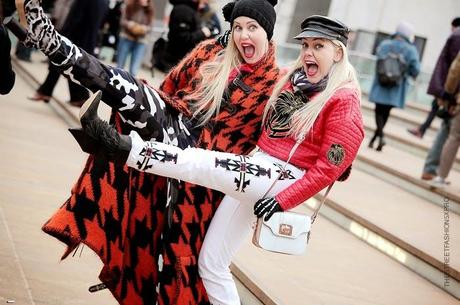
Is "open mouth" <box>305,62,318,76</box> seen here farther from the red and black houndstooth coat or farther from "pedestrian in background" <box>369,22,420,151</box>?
"pedestrian in background" <box>369,22,420,151</box>

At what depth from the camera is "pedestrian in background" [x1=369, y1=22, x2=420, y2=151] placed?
1099 cm

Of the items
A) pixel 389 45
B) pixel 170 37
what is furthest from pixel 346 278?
pixel 389 45

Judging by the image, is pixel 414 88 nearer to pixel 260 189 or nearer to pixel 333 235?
pixel 333 235

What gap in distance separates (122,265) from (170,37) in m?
5.33

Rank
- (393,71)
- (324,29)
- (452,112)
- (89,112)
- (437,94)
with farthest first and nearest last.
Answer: (393,71) → (437,94) → (452,112) → (324,29) → (89,112)

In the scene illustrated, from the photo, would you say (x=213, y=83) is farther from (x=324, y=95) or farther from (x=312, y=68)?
(x=324, y=95)

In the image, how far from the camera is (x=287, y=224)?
3508mm

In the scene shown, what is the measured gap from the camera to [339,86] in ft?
11.7

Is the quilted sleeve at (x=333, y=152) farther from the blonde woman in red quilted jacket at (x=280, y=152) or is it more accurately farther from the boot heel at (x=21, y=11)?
the boot heel at (x=21, y=11)

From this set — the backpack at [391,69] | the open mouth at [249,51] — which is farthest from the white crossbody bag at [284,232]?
the backpack at [391,69]

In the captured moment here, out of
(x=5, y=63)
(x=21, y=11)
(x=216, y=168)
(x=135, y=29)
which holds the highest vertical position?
(x=21, y=11)

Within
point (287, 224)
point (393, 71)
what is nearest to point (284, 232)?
point (287, 224)

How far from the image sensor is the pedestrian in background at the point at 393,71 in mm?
10992

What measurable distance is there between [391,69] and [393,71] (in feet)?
0.22
